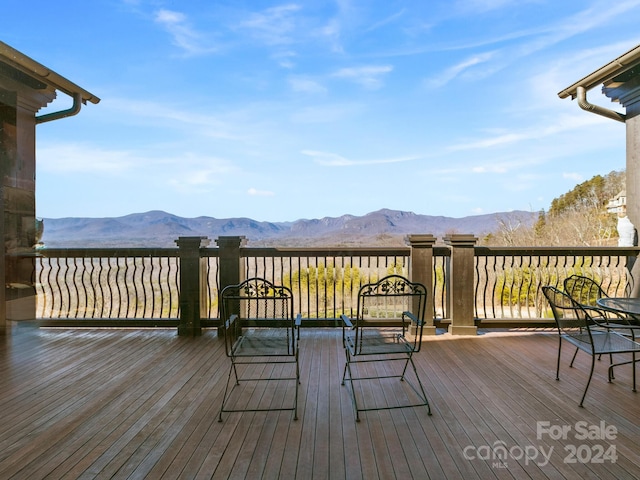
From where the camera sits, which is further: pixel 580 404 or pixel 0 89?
pixel 0 89

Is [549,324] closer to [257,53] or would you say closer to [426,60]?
[426,60]

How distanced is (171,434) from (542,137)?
17.1m

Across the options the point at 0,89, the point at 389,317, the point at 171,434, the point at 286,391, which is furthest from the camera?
the point at 389,317

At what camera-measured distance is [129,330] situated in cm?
500

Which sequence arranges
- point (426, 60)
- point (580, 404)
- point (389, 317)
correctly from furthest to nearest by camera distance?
point (426, 60)
point (389, 317)
point (580, 404)

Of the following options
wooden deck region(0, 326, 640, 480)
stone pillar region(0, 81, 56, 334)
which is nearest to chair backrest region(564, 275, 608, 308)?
wooden deck region(0, 326, 640, 480)

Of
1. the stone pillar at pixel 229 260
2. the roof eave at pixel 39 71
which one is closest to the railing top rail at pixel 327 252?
the stone pillar at pixel 229 260

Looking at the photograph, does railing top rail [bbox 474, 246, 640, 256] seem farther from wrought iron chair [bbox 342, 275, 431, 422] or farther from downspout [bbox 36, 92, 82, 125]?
downspout [bbox 36, 92, 82, 125]

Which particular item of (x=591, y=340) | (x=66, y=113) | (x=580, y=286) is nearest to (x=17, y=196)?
(x=66, y=113)

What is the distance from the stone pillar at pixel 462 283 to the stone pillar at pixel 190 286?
320 centimetres

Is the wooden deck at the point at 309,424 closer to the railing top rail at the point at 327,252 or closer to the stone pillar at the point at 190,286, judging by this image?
the stone pillar at the point at 190,286

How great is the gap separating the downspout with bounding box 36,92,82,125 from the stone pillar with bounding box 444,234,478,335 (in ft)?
18.2

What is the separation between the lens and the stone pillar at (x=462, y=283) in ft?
15.1

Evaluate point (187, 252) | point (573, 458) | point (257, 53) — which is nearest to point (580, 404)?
point (573, 458)
